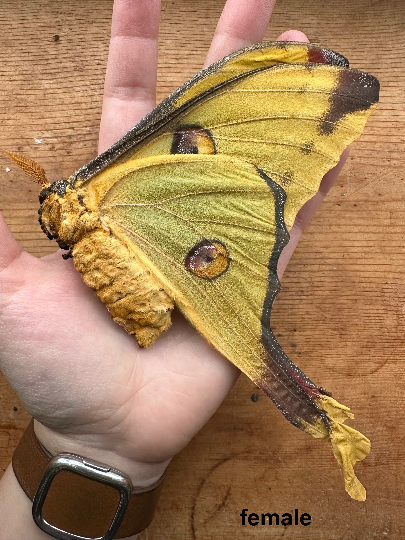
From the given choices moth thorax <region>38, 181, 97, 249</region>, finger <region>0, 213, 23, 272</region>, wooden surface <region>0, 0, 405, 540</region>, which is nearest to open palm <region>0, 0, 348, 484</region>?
finger <region>0, 213, 23, 272</region>

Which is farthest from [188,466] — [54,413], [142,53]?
[142,53]

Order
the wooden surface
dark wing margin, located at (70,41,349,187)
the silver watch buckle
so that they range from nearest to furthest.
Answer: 1. dark wing margin, located at (70,41,349,187)
2. the silver watch buckle
3. the wooden surface

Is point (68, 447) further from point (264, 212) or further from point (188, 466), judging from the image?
point (264, 212)

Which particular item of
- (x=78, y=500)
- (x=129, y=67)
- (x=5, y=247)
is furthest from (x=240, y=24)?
(x=78, y=500)

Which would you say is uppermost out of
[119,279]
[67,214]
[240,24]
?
[240,24]

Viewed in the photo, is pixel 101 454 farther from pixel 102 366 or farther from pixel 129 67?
pixel 129 67

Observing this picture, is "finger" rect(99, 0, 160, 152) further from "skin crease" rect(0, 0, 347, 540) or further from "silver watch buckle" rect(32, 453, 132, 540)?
"silver watch buckle" rect(32, 453, 132, 540)
